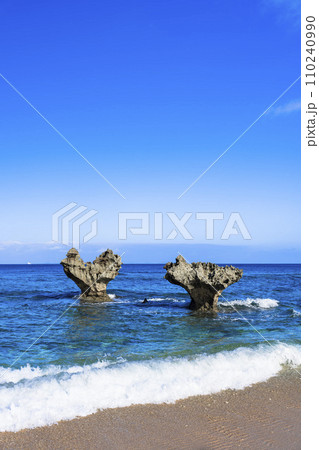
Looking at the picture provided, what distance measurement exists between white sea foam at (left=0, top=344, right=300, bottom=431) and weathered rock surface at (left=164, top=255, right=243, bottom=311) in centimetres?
800

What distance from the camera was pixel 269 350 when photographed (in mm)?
11062

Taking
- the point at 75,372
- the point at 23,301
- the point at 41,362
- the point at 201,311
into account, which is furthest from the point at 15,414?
the point at 23,301

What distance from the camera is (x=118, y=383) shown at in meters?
8.20

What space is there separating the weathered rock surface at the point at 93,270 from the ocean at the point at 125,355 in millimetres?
3276

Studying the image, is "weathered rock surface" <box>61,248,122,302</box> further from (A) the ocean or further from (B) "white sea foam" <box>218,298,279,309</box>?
(B) "white sea foam" <box>218,298,279,309</box>

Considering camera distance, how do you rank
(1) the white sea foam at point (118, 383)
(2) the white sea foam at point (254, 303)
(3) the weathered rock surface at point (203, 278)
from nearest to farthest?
1. (1) the white sea foam at point (118, 383)
2. (3) the weathered rock surface at point (203, 278)
3. (2) the white sea foam at point (254, 303)

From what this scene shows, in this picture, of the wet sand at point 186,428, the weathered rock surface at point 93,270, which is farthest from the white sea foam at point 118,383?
the weathered rock surface at point 93,270

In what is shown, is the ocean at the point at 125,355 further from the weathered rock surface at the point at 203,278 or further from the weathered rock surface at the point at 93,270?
the weathered rock surface at the point at 93,270

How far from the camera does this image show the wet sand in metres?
5.75

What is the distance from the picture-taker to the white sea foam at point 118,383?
6.72 metres

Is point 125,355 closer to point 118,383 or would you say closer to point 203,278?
point 118,383

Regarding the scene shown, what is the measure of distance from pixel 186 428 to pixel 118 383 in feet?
7.74

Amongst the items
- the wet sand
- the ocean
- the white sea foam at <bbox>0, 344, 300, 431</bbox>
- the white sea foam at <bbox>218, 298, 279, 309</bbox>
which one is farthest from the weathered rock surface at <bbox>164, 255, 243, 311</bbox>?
the wet sand
